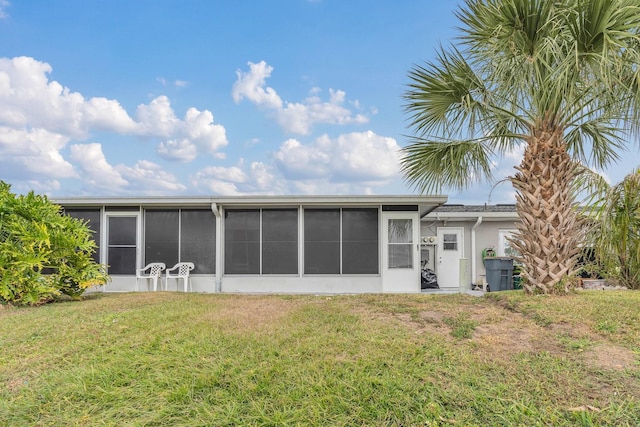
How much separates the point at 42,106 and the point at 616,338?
1289 cm

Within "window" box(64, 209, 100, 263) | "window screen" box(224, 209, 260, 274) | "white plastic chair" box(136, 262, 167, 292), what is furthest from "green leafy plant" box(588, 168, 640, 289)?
"window" box(64, 209, 100, 263)

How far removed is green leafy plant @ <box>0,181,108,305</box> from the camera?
21.8 ft

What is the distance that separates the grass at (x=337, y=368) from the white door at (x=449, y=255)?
7586 mm

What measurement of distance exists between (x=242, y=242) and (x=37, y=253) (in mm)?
4906

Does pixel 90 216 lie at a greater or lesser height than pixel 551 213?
greater

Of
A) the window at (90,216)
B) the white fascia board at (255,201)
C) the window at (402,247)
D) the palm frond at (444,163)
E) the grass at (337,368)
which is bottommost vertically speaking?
the grass at (337,368)

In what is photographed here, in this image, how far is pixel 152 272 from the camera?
1048 cm

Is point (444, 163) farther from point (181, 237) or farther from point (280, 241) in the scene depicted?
point (181, 237)

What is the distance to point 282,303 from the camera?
630cm

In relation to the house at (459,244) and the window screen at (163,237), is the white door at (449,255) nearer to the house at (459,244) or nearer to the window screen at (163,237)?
the house at (459,244)

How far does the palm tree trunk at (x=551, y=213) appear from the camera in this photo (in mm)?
5641

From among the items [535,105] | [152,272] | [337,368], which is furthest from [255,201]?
[337,368]

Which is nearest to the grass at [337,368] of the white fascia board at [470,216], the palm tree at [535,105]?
the palm tree at [535,105]

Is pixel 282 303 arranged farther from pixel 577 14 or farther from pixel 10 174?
pixel 10 174
